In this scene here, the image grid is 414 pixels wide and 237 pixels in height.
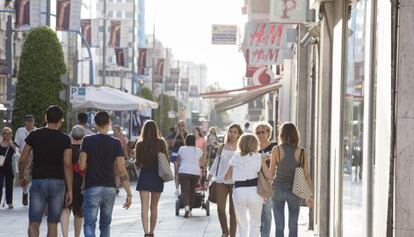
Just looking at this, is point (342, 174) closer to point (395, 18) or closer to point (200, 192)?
point (395, 18)

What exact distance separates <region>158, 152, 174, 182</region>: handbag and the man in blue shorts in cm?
311

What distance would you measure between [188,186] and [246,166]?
269 inches

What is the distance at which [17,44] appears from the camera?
8156 cm

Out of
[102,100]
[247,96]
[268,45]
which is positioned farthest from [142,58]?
[268,45]

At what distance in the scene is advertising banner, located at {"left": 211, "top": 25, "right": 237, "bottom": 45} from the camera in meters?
57.7

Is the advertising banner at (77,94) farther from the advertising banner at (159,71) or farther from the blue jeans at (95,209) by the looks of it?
the advertising banner at (159,71)

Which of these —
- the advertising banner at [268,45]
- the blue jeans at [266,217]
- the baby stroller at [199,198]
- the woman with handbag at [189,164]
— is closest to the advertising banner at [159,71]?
the advertising banner at [268,45]

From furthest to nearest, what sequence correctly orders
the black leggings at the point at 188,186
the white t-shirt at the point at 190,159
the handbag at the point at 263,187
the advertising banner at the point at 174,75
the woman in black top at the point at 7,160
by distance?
the advertising banner at the point at 174,75, the woman in black top at the point at 7,160, the black leggings at the point at 188,186, the white t-shirt at the point at 190,159, the handbag at the point at 263,187

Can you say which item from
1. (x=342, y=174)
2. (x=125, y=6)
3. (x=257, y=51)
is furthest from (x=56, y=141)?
(x=125, y=6)

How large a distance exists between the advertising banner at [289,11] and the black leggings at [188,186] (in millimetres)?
3382

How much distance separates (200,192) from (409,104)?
1235 centimetres

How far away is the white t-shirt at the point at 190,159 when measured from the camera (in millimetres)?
19469

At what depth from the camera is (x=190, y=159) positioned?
63.9ft

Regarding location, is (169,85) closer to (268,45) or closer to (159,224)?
(268,45)
